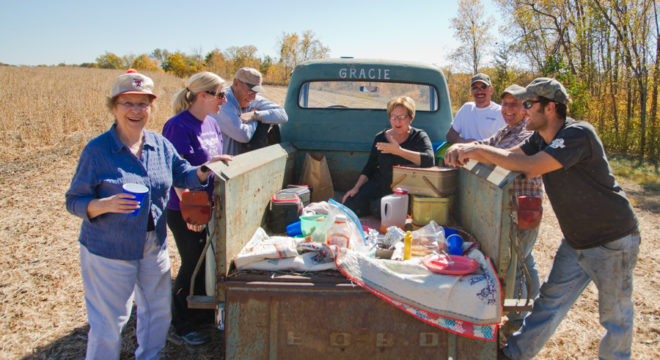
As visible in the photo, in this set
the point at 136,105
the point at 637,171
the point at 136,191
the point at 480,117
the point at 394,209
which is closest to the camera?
the point at 136,191

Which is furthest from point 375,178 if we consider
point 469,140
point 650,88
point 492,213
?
point 650,88

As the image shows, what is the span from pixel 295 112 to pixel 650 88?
410 inches

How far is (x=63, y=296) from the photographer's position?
3.56 metres

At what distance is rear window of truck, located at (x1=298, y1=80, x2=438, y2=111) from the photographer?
4.45 m

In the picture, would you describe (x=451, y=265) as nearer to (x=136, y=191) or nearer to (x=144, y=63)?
(x=136, y=191)

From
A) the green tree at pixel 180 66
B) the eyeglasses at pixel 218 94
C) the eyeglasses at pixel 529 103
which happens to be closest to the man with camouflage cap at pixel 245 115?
the eyeglasses at pixel 218 94

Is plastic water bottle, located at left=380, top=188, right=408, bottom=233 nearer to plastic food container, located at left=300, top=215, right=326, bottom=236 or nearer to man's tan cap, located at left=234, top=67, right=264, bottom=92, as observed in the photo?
plastic food container, located at left=300, top=215, right=326, bottom=236

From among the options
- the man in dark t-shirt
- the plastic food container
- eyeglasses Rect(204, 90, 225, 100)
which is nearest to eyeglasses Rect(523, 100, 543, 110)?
the man in dark t-shirt

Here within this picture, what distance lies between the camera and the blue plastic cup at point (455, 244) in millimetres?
2365

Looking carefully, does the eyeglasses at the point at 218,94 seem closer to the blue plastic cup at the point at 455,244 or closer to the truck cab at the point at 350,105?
the truck cab at the point at 350,105

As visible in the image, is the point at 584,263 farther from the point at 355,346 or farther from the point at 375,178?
the point at 375,178

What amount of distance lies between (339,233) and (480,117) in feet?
7.72

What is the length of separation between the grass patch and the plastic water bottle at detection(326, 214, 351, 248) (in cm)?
760

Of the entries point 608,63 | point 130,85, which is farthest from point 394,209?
point 608,63
